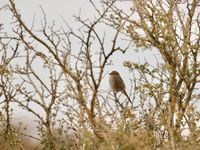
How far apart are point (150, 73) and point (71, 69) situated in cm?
241

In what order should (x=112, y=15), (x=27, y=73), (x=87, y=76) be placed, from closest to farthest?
(x=87, y=76) → (x=27, y=73) → (x=112, y=15)

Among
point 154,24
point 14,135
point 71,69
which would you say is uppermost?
point 154,24

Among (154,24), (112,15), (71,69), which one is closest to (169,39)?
(154,24)

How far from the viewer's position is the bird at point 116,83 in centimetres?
1431

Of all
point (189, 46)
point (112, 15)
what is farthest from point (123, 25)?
point (189, 46)

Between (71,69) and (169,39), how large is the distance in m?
2.78

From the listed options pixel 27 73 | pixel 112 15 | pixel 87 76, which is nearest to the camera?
pixel 87 76

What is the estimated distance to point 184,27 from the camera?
1570cm

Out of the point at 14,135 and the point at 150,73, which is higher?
the point at 150,73

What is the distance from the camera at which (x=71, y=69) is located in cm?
1379

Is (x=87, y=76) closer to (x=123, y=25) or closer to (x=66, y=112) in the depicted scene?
(x=66, y=112)

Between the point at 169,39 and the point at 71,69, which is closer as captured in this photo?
the point at 71,69

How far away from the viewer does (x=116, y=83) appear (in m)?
14.8

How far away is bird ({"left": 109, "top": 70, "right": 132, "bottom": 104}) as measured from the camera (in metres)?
14.3
